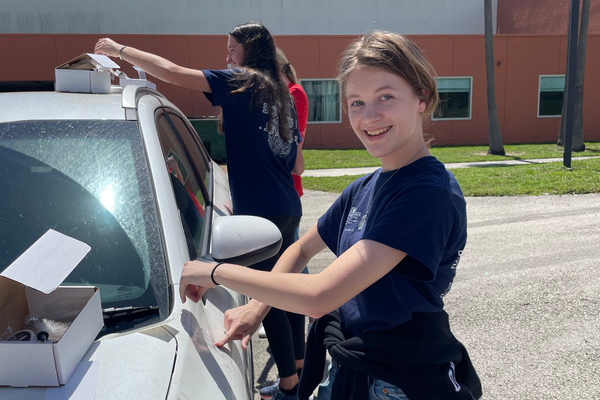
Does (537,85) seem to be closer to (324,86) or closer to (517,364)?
(324,86)

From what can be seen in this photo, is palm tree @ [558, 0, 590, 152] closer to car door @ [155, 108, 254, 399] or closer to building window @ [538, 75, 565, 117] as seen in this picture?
building window @ [538, 75, 565, 117]

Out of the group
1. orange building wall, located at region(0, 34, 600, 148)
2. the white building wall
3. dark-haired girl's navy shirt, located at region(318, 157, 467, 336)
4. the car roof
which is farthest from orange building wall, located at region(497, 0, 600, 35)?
dark-haired girl's navy shirt, located at region(318, 157, 467, 336)

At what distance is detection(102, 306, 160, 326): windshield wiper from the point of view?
1639mm

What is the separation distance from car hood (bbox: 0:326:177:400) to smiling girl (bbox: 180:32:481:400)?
0.64 ft

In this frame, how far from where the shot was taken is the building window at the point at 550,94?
→ 21.2 meters

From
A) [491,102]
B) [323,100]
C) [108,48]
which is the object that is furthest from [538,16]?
[108,48]

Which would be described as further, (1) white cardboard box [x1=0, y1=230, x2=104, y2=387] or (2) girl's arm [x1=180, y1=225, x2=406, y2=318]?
(2) girl's arm [x1=180, y1=225, x2=406, y2=318]

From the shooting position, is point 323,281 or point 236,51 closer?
point 323,281

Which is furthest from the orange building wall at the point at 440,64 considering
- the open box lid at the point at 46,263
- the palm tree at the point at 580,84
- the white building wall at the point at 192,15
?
the open box lid at the point at 46,263

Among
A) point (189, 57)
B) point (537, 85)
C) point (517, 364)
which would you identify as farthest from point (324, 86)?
point (517, 364)

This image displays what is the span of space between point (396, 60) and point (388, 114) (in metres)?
0.15

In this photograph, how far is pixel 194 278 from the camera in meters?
1.61

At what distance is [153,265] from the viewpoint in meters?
1.82

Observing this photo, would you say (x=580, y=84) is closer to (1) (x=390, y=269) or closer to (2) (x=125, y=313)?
(1) (x=390, y=269)
